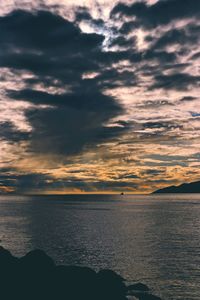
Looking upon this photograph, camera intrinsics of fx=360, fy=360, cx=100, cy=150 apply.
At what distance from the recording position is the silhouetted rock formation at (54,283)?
1497 inches

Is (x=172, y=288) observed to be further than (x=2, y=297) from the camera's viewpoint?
Yes

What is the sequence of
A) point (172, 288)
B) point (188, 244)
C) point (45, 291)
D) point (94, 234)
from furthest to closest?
1. point (94, 234)
2. point (188, 244)
3. point (172, 288)
4. point (45, 291)

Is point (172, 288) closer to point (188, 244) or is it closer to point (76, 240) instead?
point (188, 244)

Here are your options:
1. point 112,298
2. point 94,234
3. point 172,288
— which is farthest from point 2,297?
point 94,234

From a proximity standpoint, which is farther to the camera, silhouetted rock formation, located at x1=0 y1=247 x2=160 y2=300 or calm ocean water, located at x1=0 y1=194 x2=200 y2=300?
calm ocean water, located at x1=0 y1=194 x2=200 y2=300

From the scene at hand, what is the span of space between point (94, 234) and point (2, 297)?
61.1 m

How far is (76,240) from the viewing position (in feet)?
277

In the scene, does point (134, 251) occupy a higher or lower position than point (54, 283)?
lower

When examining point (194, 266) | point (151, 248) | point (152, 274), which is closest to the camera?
point (152, 274)

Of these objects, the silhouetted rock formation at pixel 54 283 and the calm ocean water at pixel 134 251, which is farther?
the calm ocean water at pixel 134 251

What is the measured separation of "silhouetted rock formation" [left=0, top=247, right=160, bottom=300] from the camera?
38031 mm

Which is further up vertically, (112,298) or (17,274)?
(17,274)

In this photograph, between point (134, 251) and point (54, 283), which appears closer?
point (54, 283)

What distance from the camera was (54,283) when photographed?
4053 cm
